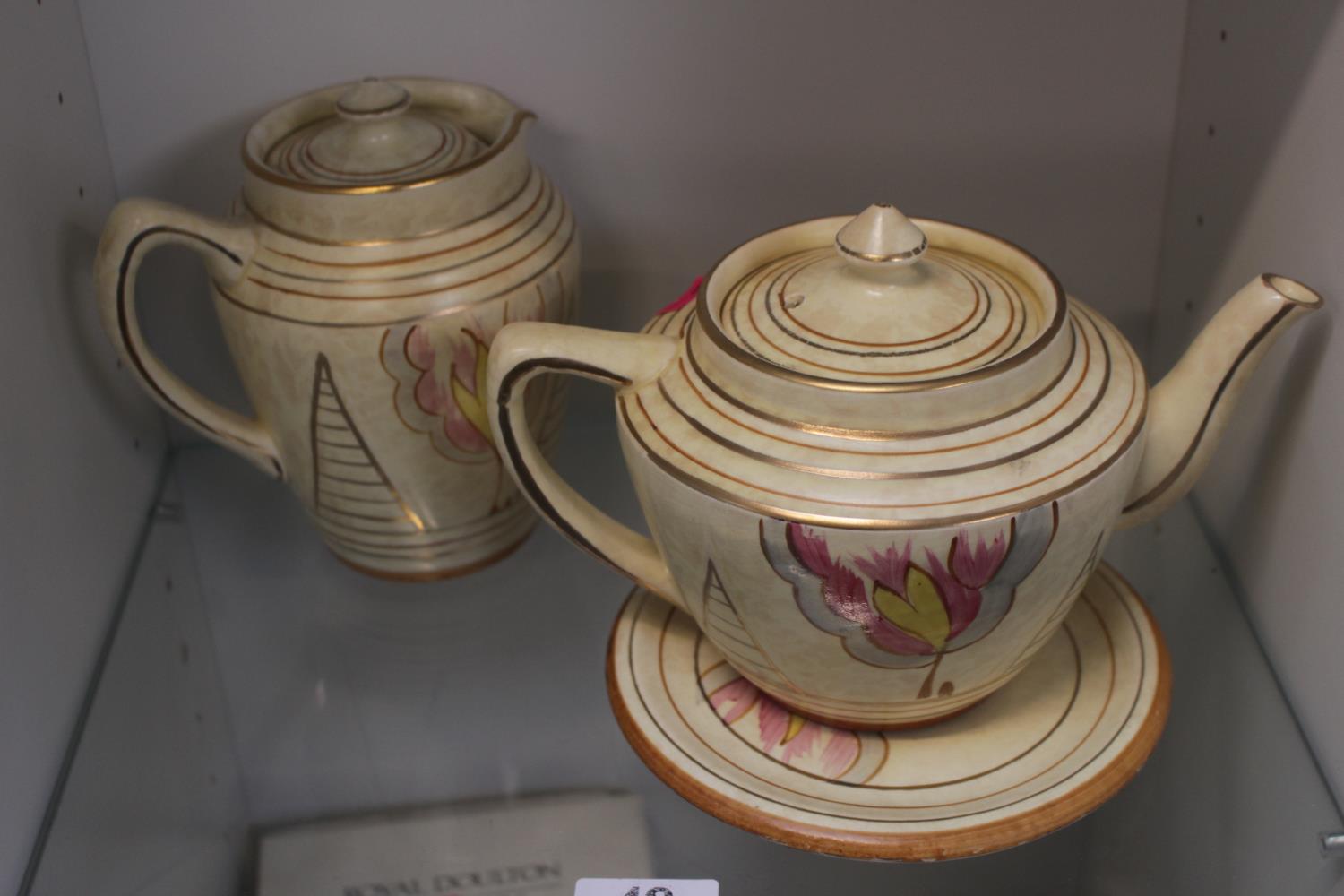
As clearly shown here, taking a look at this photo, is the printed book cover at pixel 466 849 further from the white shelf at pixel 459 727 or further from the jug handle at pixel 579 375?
the jug handle at pixel 579 375

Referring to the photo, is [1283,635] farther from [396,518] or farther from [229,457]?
[229,457]

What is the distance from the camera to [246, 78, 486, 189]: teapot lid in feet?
2.29

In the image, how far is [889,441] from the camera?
0.53 m

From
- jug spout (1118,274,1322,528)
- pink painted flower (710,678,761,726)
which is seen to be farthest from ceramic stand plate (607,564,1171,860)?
jug spout (1118,274,1322,528)

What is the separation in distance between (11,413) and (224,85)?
26 cm

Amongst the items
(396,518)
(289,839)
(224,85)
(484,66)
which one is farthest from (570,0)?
(289,839)

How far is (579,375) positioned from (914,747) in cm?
23

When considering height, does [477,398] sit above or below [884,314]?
Answer: below

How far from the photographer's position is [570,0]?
0.79 meters

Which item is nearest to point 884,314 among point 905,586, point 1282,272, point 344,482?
point 905,586

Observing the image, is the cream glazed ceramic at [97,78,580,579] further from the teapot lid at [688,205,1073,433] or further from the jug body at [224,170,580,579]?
the teapot lid at [688,205,1073,433]

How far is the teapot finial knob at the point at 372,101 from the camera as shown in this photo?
0.71m

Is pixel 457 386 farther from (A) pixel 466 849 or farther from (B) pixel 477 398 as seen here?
(A) pixel 466 849

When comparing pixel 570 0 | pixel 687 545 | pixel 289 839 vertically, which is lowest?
pixel 289 839
